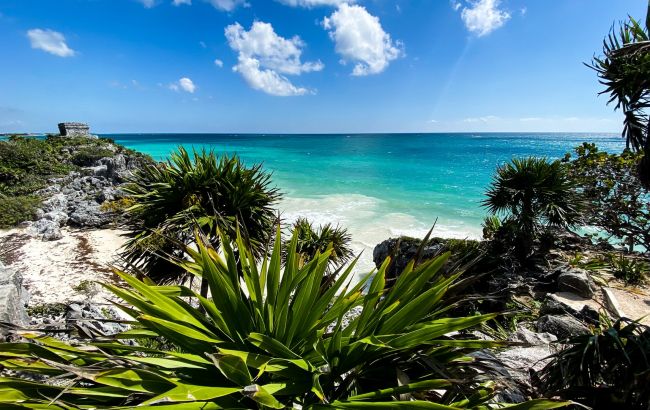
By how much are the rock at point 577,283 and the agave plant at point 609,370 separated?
5496mm

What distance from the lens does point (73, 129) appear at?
1672 inches

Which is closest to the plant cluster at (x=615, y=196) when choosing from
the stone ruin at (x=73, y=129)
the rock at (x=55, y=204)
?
the rock at (x=55, y=204)

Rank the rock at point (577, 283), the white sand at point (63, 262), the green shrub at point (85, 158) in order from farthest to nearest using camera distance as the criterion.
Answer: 1. the green shrub at point (85, 158)
2. the white sand at point (63, 262)
3. the rock at point (577, 283)

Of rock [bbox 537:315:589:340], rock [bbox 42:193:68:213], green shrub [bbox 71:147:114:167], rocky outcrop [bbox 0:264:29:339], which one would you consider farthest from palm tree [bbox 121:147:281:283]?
green shrub [bbox 71:147:114:167]

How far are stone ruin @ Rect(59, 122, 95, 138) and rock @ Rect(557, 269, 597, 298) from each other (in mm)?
51880

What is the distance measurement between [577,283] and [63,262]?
45.7ft

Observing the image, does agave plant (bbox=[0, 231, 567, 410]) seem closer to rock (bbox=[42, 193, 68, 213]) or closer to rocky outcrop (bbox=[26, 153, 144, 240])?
rocky outcrop (bbox=[26, 153, 144, 240])

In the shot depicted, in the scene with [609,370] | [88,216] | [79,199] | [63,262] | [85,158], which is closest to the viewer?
[609,370]

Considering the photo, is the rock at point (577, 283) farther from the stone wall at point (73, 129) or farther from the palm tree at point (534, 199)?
the stone wall at point (73, 129)

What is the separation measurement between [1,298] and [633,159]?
13.8 m

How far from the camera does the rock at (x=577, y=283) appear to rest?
623 cm

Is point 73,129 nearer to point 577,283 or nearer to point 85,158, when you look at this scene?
point 85,158

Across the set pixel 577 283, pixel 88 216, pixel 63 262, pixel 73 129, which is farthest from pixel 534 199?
pixel 73 129

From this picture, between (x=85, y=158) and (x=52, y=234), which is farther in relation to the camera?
(x=85, y=158)
